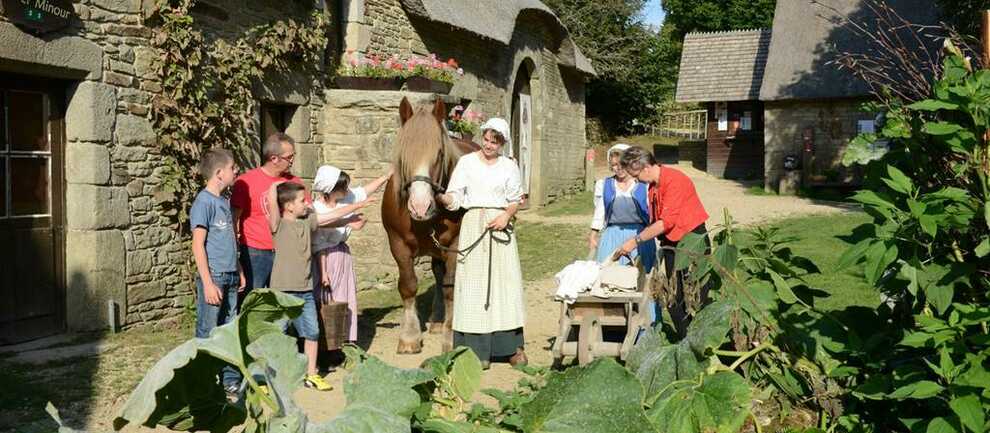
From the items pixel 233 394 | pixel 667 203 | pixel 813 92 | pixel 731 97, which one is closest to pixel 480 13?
pixel 667 203

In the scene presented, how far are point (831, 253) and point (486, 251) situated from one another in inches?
268

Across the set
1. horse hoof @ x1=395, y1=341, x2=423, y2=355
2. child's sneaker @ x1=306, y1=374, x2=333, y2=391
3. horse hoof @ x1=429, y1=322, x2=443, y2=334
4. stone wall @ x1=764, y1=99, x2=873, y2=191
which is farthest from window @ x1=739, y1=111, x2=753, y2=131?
child's sneaker @ x1=306, y1=374, x2=333, y2=391

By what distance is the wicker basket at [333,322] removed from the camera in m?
6.20

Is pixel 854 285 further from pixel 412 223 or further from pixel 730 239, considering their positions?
pixel 730 239

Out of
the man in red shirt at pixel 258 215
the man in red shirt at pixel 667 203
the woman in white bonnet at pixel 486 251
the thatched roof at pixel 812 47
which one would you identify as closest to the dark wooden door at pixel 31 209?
the man in red shirt at pixel 258 215

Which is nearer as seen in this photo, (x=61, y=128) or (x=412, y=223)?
(x=412, y=223)

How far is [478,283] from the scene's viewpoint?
244 inches

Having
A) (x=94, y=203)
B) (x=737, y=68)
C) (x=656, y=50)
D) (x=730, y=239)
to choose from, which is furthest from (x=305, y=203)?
(x=656, y=50)

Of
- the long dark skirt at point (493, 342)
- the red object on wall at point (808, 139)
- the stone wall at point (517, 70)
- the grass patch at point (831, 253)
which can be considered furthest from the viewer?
the red object on wall at point (808, 139)

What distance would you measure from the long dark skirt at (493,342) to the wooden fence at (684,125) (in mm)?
34069

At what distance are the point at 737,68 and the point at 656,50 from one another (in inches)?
324

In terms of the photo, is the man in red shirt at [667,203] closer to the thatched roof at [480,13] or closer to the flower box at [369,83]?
the flower box at [369,83]

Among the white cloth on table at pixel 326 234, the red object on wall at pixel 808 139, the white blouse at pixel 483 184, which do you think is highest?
the red object on wall at pixel 808 139

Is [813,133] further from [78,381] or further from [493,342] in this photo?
[78,381]
